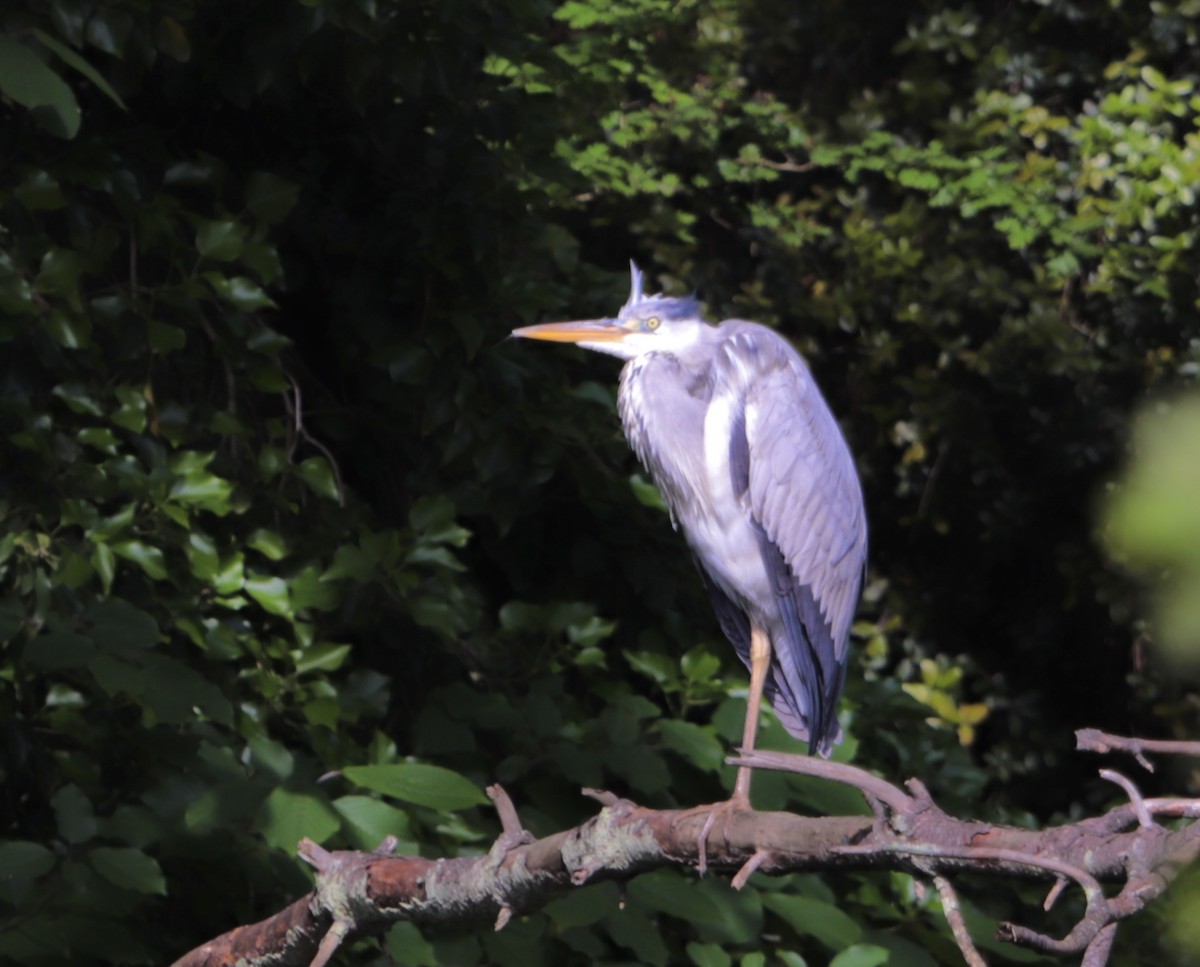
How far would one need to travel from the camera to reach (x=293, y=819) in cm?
162

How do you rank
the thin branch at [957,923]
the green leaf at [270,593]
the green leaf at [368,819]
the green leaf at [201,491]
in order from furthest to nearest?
the green leaf at [270,593] → the green leaf at [201,491] → the green leaf at [368,819] → the thin branch at [957,923]

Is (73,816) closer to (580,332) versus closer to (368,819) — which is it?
(368,819)

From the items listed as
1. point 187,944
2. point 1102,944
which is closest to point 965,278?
point 187,944

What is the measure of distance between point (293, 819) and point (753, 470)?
0.74 meters

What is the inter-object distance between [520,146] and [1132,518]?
7.35 ft

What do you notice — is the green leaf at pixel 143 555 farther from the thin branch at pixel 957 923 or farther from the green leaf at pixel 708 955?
the thin branch at pixel 957 923

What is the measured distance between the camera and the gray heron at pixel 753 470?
1.87 metres

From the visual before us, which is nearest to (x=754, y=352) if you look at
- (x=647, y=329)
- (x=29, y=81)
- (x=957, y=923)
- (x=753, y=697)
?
(x=647, y=329)

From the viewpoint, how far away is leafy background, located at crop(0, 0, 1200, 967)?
1.80 metres

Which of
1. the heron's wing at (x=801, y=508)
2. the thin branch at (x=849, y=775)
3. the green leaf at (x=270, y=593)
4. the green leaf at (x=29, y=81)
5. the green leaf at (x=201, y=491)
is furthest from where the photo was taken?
the green leaf at (x=270, y=593)

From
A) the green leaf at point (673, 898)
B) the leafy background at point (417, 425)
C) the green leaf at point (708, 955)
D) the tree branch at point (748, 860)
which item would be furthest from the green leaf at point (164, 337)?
the green leaf at point (708, 955)

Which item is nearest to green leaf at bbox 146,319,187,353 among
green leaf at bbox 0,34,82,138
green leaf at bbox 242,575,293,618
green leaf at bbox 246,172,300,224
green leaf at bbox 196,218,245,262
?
green leaf at bbox 196,218,245,262

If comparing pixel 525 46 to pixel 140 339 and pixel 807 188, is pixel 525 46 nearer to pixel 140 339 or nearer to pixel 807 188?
pixel 140 339

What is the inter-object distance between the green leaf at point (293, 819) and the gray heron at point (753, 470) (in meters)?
0.53
